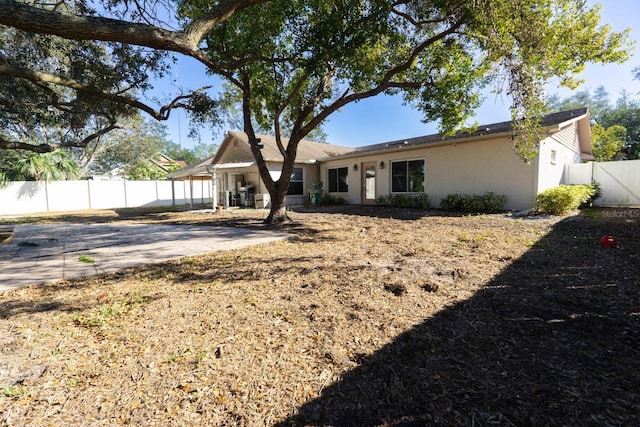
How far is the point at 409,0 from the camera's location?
6859 millimetres

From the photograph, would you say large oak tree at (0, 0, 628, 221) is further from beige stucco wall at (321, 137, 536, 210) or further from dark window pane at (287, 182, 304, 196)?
dark window pane at (287, 182, 304, 196)

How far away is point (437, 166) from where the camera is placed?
40.3 ft

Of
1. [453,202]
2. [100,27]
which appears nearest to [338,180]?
[453,202]

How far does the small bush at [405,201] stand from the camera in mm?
12523

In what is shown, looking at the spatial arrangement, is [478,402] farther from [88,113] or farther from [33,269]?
[88,113]

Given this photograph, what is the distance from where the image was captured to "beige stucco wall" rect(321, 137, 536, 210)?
402 inches

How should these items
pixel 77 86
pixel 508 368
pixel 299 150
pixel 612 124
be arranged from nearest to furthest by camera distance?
pixel 508 368 → pixel 77 86 → pixel 299 150 → pixel 612 124

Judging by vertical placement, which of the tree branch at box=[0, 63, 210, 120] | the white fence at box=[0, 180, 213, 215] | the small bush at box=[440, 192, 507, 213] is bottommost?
the small bush at box=[440, 192, 507, 213]

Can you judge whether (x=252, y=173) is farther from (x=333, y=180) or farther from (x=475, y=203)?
(x=475, y=203)

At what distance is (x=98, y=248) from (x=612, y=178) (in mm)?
18317

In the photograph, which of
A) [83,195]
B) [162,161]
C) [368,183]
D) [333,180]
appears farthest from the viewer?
[162,161]

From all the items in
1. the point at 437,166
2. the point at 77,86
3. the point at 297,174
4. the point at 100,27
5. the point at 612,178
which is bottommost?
the point at 612,178

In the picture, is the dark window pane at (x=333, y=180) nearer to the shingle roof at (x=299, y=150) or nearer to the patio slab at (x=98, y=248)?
the shingle roof at (x=299, y=150)

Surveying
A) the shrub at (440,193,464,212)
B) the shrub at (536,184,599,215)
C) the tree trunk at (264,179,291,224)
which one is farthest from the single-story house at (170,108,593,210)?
the tree trunk at (264,179,291,224)
